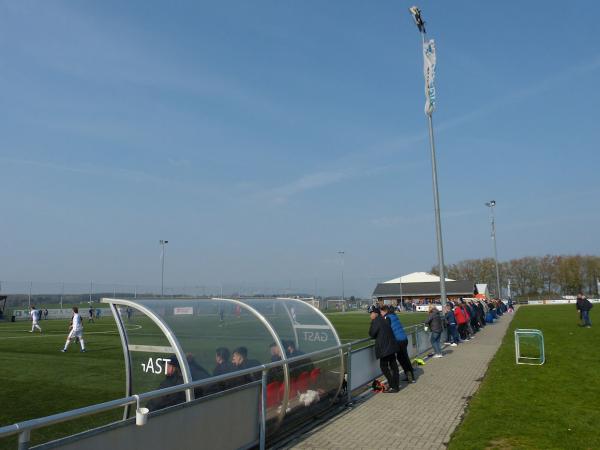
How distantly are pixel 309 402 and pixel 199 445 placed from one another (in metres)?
2.83

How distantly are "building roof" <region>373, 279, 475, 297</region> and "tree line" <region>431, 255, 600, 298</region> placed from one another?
1029 inches

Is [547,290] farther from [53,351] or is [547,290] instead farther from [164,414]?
[164,414]

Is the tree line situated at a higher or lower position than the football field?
higher

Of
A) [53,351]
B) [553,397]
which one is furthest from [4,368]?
[553,397]

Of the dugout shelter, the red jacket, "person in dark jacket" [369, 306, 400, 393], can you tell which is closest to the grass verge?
"person in dark jacket" [369, 306, 400, 393]

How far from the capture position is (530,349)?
15859 millimetres

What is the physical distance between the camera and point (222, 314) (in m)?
6.79

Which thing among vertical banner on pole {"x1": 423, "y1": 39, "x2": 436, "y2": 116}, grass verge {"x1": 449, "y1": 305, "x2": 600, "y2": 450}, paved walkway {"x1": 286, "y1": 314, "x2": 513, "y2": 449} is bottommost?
paved walkway {"x1": 286, "y1": 314, "x2": 513, "y2": 449}

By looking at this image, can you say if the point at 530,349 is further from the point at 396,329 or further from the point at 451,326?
the point at 396,329

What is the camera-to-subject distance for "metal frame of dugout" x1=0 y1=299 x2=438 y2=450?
3.75 m

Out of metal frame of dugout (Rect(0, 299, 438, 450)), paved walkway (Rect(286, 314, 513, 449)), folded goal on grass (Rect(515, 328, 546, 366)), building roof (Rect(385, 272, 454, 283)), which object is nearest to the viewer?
metal frame of dugout (Rect(0, 299, 438, 450))

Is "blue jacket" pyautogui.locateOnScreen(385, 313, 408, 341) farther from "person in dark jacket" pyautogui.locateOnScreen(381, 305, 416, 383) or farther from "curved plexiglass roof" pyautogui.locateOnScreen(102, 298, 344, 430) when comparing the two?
"curved plexiglass roof" pyautogui.locateOnScreen(102, 298, 344, 430)

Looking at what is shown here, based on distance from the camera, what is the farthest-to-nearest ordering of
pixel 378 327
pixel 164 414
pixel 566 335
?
pixel 566 335, pixel 378 327, pixel 164 414

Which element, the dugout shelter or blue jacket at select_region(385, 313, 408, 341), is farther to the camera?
blue jacket at select_region(385, 313, 408, 341)
